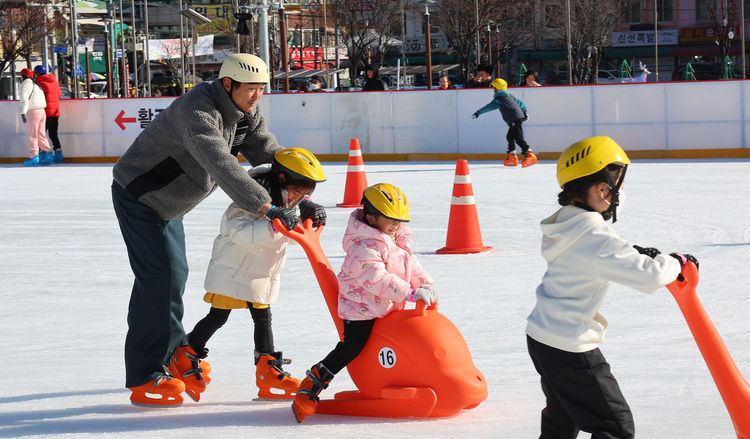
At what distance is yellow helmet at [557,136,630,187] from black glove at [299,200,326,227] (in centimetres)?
127

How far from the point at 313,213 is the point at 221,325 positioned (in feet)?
2.08

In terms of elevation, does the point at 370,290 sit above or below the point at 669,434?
above

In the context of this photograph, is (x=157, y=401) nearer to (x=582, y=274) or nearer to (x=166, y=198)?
(x=166, y=198)

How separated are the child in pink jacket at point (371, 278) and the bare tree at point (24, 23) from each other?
119 feet

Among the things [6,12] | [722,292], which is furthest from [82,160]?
[6,12]

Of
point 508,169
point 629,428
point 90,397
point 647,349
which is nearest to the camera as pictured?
point 629,428

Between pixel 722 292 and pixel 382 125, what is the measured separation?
12078 millimetres

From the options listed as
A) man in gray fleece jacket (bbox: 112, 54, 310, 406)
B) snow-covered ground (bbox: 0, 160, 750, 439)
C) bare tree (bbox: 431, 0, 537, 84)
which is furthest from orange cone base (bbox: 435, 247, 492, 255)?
bare tree (bbox: 431, 0, 537, 84)

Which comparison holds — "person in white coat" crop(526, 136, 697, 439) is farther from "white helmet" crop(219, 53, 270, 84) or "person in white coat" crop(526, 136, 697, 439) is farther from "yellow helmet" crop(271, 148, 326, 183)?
"white helmet" crop(219, 53, 270, 84)

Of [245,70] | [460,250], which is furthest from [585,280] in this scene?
[460,250]

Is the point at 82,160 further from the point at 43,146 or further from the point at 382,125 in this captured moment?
the point at 382,125

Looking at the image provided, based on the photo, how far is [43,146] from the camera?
60.6 ft

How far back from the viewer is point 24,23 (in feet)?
134

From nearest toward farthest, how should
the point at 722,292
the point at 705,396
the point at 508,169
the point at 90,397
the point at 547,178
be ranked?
the point at 705,396 → the point at 90,397 → the point at 722,292 → the point at 547,178 → the point at 508,169
